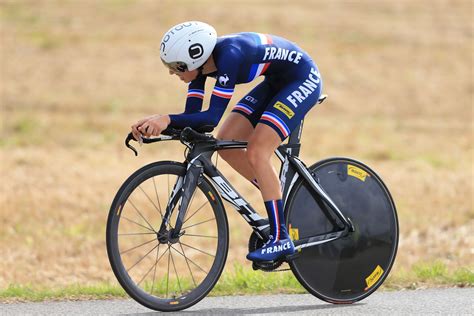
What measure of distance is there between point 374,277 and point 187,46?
6.44 ft

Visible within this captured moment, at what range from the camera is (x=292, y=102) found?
594 cm

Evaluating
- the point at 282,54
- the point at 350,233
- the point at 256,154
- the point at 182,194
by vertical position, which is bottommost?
the point at 350,233

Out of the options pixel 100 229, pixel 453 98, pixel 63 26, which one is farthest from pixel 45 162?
pixel 63 26

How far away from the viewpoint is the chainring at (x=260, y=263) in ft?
19.1

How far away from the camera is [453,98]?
2897 cm

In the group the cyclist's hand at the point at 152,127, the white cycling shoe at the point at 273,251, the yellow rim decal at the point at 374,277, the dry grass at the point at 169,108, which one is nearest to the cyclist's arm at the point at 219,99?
the cyclist's hand at the point at 152,127

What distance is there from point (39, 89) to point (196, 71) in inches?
909

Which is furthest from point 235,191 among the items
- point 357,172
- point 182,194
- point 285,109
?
point 357,172

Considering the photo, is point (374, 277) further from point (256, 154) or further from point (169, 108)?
point (169, 108)

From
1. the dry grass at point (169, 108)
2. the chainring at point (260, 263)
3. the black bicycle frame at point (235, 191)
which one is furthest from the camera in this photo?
the dry grass at point (169, 108)

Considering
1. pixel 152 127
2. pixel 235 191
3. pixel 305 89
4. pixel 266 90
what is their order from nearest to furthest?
1. pixel 152 127
2. pixel 235 191
3. pixel 305 89
4. pixel 266 90

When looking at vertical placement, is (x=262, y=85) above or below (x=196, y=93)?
above

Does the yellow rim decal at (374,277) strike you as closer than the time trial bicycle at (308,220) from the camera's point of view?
No

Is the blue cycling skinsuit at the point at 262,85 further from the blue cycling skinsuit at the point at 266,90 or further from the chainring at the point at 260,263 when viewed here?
the chainring at the point at 260,263
